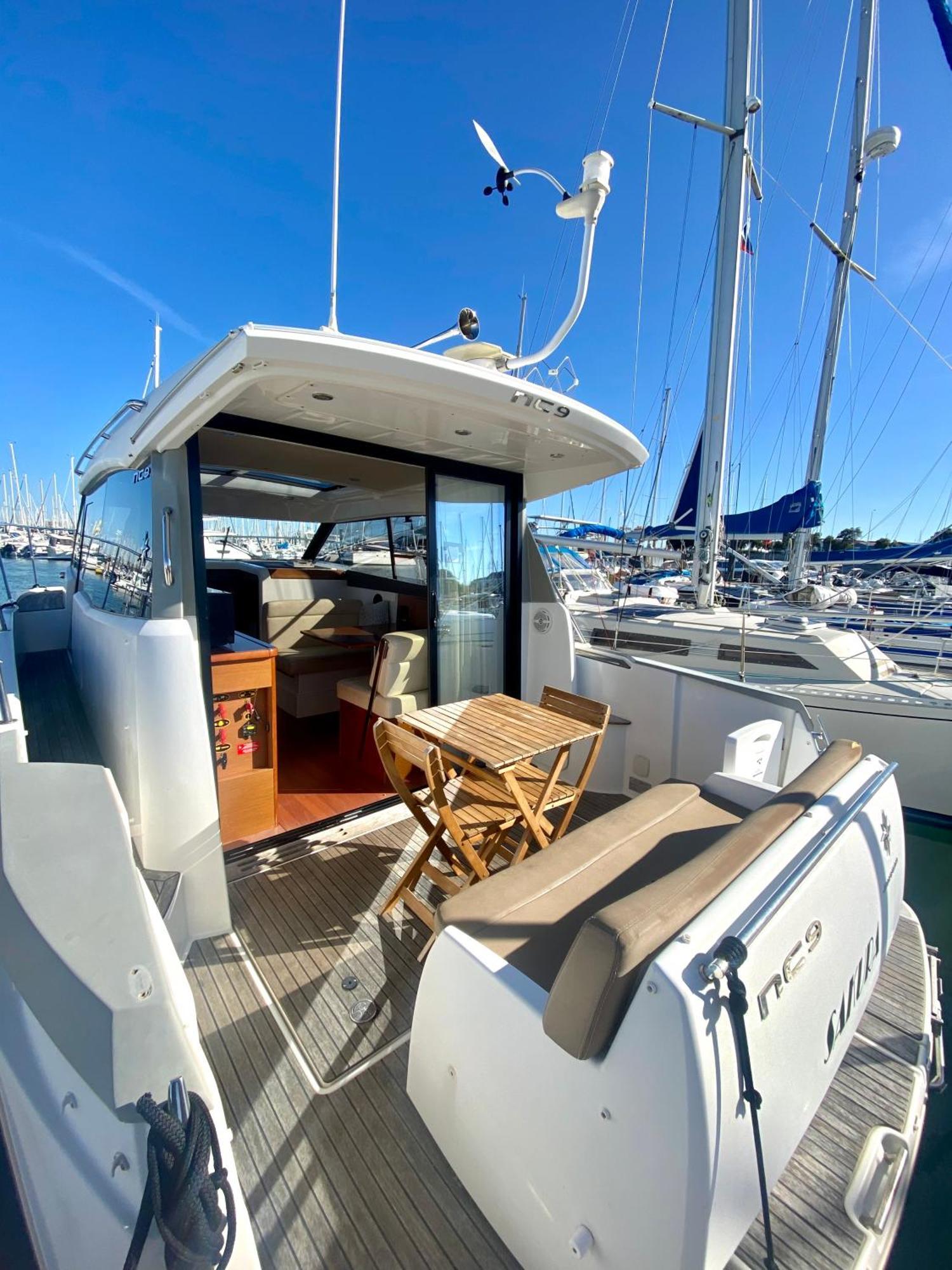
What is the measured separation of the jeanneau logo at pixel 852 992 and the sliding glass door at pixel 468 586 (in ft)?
7.85

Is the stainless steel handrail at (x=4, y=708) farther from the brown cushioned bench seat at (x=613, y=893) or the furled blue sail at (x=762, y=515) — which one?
the furled blue sail at (x=762, y=515)

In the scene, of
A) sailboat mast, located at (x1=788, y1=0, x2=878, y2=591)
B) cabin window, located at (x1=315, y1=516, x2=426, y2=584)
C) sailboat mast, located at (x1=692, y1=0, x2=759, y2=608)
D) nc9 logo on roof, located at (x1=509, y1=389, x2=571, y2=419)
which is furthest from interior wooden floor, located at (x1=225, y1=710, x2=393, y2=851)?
sailboat mast, located at (x1=788, y1=0, x2=878, y2=591)

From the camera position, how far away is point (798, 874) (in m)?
1.19

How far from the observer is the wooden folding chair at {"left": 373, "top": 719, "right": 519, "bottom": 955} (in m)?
2.09

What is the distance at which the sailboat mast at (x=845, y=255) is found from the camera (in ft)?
25.6

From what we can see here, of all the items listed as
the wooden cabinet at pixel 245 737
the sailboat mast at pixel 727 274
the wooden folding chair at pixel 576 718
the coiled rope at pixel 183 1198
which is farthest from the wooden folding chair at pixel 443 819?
the sailboat mast at pixel 727 274

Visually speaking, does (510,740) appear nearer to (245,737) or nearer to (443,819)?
(443,819)

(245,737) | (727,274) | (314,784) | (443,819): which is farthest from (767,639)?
(245,737)

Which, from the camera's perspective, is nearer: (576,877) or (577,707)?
(576,877)

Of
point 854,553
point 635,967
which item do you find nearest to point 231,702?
point 635,967

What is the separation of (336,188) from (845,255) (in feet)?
Answer: 31.3

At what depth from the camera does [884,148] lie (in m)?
7.62

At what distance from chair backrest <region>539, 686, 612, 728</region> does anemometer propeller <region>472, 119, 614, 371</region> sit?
64.6 inches

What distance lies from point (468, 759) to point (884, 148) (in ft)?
35.4
